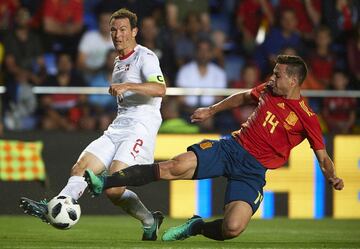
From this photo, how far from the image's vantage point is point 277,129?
884 centimetres

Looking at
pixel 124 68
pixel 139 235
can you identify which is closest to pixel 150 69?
pixel 124 68

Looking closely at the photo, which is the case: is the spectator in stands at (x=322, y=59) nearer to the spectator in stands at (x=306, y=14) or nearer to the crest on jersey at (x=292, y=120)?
the spectator in stands at (x=306, y=14)

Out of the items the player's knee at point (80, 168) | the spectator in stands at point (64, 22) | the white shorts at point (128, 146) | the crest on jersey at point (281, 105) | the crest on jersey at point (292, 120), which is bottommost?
the player's knee at point (80, 168)

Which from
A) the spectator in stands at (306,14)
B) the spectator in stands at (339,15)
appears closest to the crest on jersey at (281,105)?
the spectator in stands at (306,14)

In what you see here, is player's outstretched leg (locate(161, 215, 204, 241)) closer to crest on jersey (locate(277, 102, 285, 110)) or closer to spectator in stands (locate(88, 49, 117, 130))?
crest on jersey (locate(277, 102, 285, 110))

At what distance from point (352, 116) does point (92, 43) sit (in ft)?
13.2

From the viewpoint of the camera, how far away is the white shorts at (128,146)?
9039 mm

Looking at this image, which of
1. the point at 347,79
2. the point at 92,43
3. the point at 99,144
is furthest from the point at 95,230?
the point at 347,79

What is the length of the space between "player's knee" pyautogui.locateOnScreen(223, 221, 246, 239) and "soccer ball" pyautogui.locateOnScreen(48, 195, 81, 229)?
1349mm

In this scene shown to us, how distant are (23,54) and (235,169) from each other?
6178 mm

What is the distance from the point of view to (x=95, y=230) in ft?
35.8

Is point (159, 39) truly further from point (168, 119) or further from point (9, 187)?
point (9, 187)

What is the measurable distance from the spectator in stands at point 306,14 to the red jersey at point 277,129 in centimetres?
703

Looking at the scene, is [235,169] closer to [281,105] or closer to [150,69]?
[281,105]
